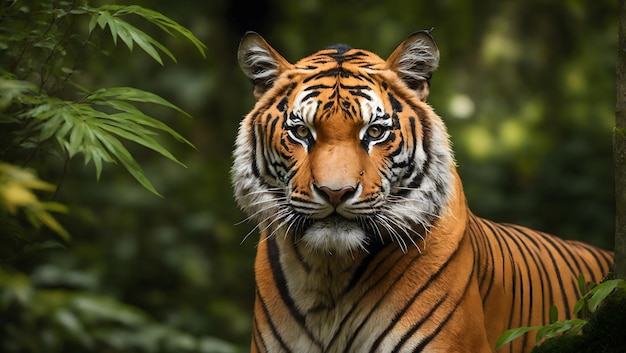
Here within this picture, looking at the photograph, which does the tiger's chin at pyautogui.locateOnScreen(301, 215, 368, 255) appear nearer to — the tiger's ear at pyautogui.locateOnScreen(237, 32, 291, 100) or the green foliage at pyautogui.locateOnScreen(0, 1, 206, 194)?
the green foliage at pyautogui.locateOnScreen(0, 1, 206, 194)

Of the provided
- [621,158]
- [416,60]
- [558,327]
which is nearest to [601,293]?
[558,327]

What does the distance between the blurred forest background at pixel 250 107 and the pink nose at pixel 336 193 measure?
3.71 m

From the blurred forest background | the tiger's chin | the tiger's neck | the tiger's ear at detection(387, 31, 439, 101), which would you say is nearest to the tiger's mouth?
the tiger's chin

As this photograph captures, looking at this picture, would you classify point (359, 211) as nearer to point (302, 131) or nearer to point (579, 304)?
point (302, 131)

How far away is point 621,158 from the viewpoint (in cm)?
251

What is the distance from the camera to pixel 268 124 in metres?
3.01

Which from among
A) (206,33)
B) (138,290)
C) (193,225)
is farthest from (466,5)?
(138,290)

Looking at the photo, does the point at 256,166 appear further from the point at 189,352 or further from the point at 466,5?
the point at 466,5

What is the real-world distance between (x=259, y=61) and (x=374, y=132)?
51 centimetres

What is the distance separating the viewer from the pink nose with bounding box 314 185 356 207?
2.66m

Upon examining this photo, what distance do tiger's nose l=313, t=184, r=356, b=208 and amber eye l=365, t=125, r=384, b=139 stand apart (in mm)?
250

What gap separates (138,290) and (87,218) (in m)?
1.25

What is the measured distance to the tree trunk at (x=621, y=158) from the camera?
8.22 feet

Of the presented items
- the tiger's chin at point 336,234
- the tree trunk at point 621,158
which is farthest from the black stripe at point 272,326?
the tree trunk at point 621,158
